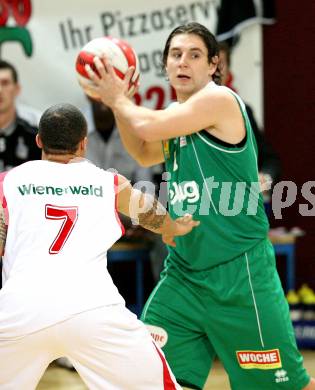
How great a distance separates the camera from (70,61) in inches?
297

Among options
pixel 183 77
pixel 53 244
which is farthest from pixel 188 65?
pixel 53 244

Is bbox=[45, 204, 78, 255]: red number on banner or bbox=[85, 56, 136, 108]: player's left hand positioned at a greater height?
bbox=[85, 56, 136, 108]: player's left hand

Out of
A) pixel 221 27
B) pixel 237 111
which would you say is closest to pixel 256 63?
pixel 221 27

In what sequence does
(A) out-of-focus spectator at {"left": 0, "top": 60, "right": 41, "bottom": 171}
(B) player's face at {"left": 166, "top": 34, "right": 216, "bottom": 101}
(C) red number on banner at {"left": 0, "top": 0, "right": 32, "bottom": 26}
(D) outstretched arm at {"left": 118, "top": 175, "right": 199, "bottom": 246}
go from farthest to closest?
(C) red number on banner at {"left": 0, "top": 0, "right": 32, "bottom": 26} < (A) out-of-focus spectator at {"left": 0, "top": 60, "right": 41, "bottom": 171} < (B) player's face at {"left": 166, "top": 34, "right": 216, "bottom": 101} < (D) outstretched arm at {"left": 118, "top": 175, "right": 199, "bottom": 246}

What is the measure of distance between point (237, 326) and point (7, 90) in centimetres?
367

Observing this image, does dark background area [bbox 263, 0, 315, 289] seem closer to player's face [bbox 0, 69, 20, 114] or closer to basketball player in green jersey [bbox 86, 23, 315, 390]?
player's face [bbox 0, 69, 20, 114]

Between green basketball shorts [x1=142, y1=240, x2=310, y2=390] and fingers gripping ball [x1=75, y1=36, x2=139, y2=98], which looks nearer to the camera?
green basketball shorts [x1=142, y1=240, x2=310, y2=390]

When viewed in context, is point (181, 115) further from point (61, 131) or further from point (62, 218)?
point (62, 218)

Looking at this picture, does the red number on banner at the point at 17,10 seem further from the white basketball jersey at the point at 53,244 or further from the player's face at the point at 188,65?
the white basketball jersey at the point at 53,244

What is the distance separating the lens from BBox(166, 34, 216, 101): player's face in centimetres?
439

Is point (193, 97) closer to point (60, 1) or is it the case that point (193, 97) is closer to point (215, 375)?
point (215, 375)

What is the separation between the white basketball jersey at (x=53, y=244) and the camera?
140 inches

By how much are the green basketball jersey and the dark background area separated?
4.02m

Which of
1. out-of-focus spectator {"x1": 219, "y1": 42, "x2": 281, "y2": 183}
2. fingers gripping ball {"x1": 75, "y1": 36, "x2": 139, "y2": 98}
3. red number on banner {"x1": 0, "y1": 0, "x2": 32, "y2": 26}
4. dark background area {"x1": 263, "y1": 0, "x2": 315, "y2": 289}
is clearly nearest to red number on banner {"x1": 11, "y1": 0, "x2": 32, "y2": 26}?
red number on banner {"x1": 0, "y1": 0, "x2": 32, "y2": 26}
